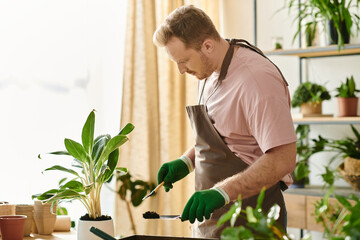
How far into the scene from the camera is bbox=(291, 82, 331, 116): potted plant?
3.69m

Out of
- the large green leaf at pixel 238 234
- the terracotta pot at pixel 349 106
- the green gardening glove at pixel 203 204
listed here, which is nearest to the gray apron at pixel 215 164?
the green gardening glove at pixel 203 204

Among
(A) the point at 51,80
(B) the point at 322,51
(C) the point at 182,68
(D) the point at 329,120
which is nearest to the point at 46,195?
(C) the point at 182,68

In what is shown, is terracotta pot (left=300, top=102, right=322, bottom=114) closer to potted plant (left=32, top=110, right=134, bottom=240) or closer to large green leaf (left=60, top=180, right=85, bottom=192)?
potted plant (left=32, top=110, right=134, bottom=240)

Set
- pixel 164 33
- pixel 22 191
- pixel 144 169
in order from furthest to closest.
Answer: pixel 144 169 → pixel 22 191 → pixel 164 33

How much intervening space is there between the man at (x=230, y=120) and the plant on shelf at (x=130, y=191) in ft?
5.19

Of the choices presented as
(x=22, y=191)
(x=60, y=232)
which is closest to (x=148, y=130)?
(x=22, y=191)

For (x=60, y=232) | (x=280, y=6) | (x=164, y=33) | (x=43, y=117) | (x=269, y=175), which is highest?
(x=280, y=6)

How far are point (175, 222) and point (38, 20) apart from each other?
67.9 inches

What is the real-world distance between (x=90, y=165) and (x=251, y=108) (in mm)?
600

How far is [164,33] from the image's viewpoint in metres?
2.10

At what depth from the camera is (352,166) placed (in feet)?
11.1

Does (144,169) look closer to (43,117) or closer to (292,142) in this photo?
(43,117)

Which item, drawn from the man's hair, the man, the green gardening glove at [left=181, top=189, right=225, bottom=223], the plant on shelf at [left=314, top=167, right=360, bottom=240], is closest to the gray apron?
the man

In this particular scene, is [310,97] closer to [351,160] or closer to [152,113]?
[351,160]
